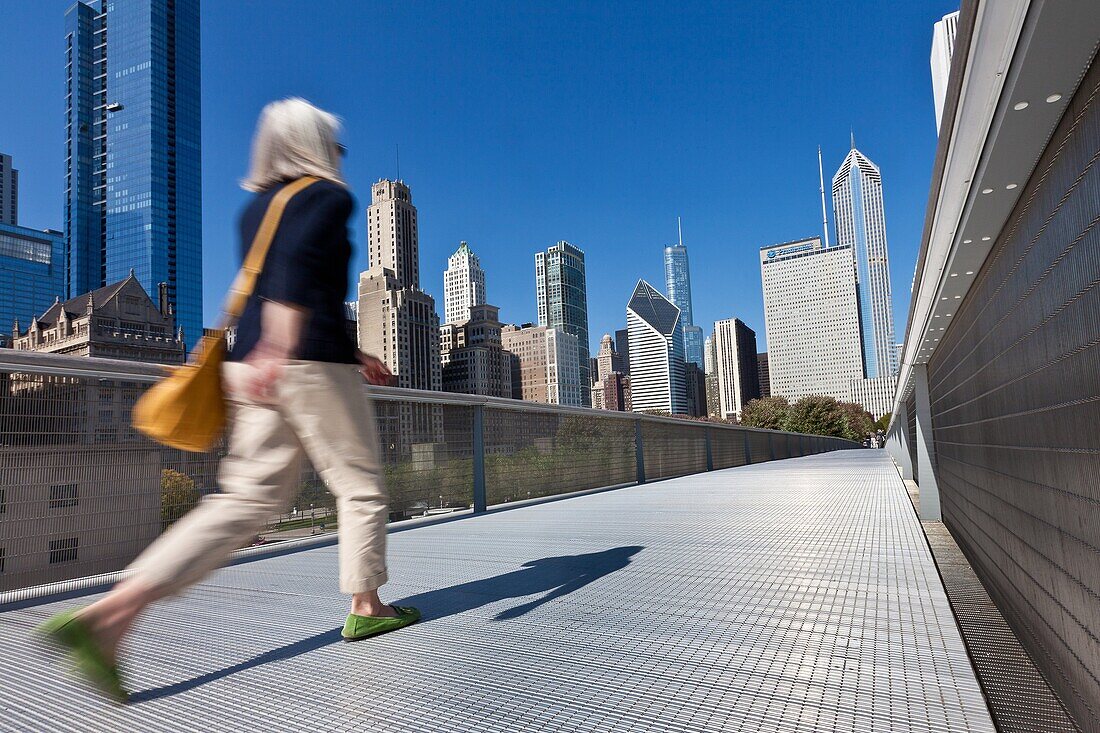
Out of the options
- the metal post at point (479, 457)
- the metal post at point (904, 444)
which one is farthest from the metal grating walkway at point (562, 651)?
the metal post at point (904, 444)

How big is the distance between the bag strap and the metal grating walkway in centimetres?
100

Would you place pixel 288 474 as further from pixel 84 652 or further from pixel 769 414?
pixel 769 414

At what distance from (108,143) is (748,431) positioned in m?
160

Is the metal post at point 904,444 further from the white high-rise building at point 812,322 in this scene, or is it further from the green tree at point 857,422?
the white high-rise building at point 812,322

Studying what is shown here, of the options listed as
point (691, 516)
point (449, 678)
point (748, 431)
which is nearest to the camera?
point (449, 678)

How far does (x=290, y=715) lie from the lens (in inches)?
61.7

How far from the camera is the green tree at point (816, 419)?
A: 6831cm

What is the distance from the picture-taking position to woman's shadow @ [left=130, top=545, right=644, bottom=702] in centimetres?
188

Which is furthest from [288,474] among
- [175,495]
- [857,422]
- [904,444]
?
[857,422]

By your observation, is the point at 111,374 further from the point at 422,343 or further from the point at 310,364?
the point at 422,343

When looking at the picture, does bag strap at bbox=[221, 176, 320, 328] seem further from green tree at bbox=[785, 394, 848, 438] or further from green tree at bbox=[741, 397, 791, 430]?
green tree at bbox=[741, 397, 791, 430]

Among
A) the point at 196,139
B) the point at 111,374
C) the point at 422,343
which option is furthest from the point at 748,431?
the point at 196,139

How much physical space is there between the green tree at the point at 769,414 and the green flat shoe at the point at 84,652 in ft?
226

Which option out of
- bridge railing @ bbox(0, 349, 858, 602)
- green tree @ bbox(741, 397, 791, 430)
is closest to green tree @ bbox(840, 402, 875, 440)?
green tree @ bbox(741, 397, 791, 430)
